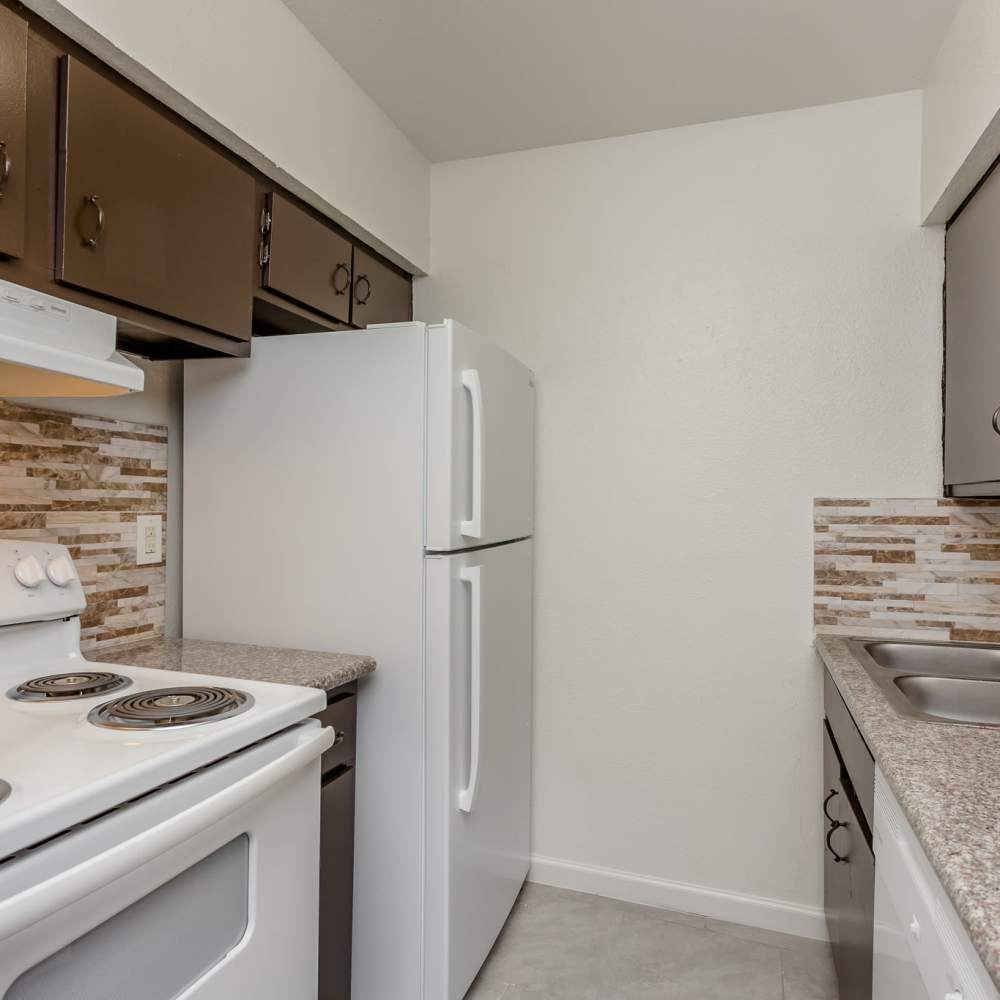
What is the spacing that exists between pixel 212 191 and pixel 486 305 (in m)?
1.10

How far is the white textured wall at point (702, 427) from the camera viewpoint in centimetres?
210

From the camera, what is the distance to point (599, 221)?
237cm

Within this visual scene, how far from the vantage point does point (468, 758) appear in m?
1.80

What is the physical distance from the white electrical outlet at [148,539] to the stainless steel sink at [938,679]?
1.73m

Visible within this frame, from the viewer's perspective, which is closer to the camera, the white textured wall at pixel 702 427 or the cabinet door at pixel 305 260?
the cabinet door at pixel 305 260

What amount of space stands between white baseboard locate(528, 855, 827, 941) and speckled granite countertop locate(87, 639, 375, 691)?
1.20 metres

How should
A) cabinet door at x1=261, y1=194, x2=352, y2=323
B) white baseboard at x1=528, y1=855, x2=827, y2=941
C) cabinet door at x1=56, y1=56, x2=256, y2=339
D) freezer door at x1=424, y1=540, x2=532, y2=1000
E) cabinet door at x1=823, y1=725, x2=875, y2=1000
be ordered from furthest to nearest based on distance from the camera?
white baseboard at x1=528, y1=855, x2=827, y2=941
cabinet door at x1=261, y1=194, x2=352, y2=323
freezer door at x1=424, y1=540, x2=532, y2=1000
cabinet door at x1=823, y1=725, x2=875, y2=1000
cabinet door at x1=56, y1=56, x2=256, y2=339

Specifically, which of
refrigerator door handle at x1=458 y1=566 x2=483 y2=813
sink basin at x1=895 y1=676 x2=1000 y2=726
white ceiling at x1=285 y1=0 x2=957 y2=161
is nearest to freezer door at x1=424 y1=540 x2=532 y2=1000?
refrigerator door handle at x1=458 y1=566 x2=483 y2=813

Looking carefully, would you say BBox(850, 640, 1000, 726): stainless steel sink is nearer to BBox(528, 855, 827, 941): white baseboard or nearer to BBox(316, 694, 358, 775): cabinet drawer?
BBox(528, 855, 827, 941): white baseboard

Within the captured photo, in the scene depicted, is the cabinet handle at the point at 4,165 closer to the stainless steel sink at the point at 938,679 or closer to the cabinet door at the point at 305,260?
the cabinet door at the point at 305,260

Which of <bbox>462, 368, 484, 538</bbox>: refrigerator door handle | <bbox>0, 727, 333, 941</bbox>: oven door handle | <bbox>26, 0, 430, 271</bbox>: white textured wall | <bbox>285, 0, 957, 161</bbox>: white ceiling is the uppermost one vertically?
<bbox>285, 0, 957, 161</bbox>: white ceiling

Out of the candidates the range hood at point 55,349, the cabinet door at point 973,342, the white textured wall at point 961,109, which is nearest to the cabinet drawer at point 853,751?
the cabinet door at point 973,342

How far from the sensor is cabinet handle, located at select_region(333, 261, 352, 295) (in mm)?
2061

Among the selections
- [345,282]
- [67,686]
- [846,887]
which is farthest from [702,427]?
[67,686]
